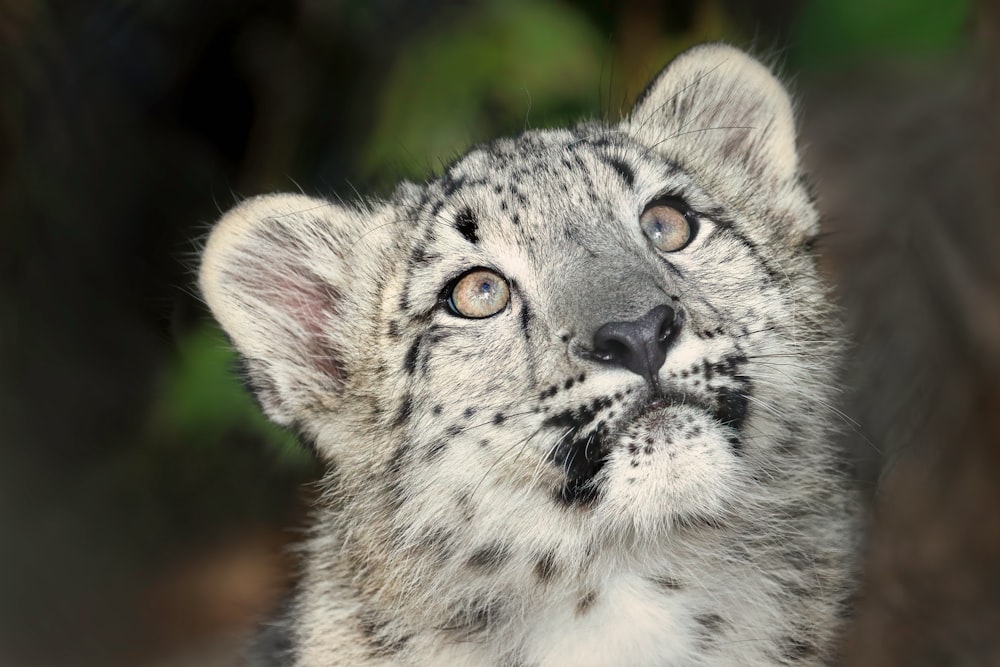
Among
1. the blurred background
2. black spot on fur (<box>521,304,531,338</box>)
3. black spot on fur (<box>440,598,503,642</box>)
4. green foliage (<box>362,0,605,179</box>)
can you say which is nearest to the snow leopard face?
black spot on fur (<box>521,304,531,338</box>)

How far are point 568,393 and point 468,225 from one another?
0.80 m

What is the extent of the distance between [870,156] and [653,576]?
13.1 feet

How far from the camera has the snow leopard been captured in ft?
9.32

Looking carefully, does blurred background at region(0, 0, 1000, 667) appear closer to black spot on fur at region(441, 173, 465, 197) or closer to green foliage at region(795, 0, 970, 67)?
green foliage at region(795, 0, 970, 67)

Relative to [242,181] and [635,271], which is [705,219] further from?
[242,181]

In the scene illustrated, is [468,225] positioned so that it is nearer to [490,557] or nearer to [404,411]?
[404,411]

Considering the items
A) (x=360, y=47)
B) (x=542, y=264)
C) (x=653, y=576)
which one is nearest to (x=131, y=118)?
(x=360, y=47)

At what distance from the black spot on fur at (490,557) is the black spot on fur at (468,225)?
3.09 ft

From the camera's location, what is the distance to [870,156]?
6.27 m

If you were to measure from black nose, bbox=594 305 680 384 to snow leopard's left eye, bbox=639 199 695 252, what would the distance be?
60 centimetres

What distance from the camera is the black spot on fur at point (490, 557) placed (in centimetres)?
311

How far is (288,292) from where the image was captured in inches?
145

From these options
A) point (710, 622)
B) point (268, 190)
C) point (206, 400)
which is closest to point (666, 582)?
point (710, 622)

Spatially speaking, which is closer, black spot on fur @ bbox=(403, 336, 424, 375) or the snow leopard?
the snow leopard
